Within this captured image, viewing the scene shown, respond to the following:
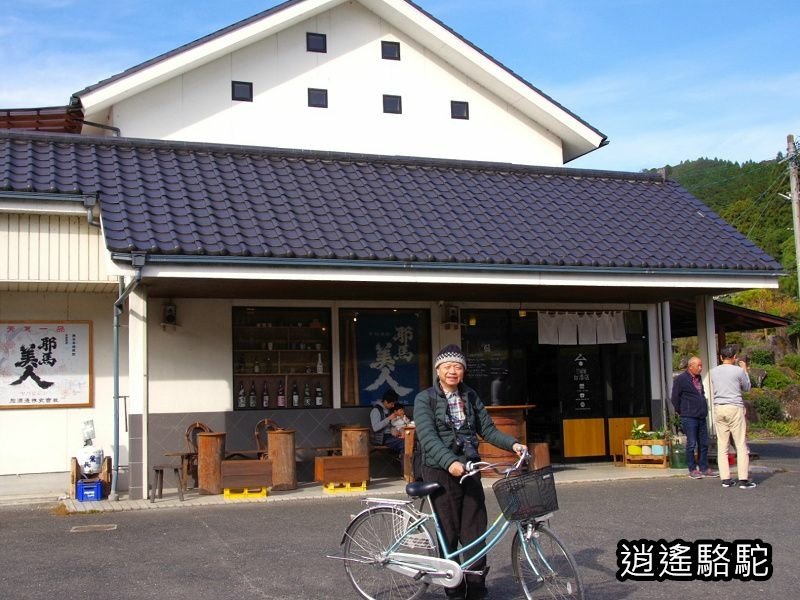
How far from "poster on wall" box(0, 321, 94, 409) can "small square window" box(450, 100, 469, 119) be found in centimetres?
839

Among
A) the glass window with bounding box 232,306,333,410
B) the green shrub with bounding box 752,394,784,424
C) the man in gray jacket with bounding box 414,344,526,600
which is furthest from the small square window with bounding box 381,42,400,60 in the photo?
the green shrub with bounding box 752,394,784,424

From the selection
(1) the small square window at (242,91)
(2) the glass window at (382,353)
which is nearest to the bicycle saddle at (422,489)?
(2) the glass window at (382,353)

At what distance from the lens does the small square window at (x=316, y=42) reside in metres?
17.8

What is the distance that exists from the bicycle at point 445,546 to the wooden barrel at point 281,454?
5723mm

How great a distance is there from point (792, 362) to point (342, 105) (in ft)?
72.9

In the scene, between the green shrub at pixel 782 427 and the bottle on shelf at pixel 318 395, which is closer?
the bottle on shelf at pixel 318 395

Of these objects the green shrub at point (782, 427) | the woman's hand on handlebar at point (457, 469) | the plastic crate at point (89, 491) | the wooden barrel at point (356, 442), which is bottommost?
the green shrub at point (782, 427)

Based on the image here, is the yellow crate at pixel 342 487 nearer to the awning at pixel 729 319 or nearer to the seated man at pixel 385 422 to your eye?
the seated man at pixel 385 422

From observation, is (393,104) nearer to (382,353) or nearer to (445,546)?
(382,353)

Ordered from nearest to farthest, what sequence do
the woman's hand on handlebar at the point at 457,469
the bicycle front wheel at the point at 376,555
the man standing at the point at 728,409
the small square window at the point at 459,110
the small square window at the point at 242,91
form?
the woman's hand on handlebar at the point at 457,469, the bicycle front wheel at the point at 376,555, the man standing at the point at 728,409, the small square window at the point at 242,91, the small square window at the point at 459,110

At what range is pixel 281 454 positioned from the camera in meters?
12.3

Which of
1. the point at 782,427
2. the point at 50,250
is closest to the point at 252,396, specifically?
the point at 50,250

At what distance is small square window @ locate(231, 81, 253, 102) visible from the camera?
1720 centimetres

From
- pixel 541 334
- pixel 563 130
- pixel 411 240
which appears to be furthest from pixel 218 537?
pixel 563 130
